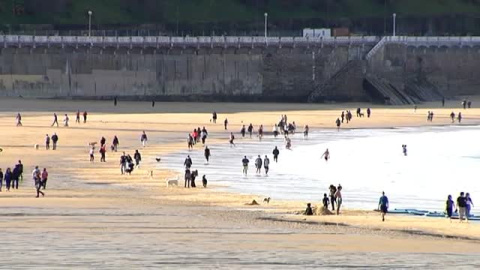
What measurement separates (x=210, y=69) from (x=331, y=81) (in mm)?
8302

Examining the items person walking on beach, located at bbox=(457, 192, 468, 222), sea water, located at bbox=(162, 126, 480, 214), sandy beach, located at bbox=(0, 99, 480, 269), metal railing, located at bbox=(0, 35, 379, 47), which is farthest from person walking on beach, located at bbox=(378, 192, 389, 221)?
metal railing, located at bbox=(0, 35, 379, 47)

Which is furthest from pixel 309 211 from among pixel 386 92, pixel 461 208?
pixel 386 92

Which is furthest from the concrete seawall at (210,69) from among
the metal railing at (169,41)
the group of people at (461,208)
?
the group of people at (461,208)

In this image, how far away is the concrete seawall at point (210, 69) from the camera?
304 ft

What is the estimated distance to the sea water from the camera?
145 ft

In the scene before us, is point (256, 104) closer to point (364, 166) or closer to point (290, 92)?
point (290, 92)

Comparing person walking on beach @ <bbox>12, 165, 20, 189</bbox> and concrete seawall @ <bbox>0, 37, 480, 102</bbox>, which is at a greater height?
concrete seawall @ <bbox>0, 37, 480, 102</bbox>

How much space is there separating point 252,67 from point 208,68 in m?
3.07

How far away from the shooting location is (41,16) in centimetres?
10919

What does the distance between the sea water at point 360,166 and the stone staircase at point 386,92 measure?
22.3m

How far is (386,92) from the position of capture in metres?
97.1

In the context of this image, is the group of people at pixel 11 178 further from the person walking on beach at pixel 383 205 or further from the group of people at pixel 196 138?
the group of people at pixel 196 138

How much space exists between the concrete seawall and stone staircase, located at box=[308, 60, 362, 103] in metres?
0.07

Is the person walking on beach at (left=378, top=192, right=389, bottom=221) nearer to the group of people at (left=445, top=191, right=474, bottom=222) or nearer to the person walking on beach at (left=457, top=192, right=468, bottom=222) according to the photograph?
the group of people at (left=445, top=191, right=474, bottom=222)
